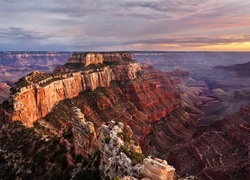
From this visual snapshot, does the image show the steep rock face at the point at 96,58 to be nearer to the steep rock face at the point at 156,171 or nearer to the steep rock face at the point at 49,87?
the steep rock face at the point at 49,87

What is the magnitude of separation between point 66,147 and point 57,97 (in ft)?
196

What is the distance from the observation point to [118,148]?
1336 inches

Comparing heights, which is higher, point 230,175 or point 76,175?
point 76,175

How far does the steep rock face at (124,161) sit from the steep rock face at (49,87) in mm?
43417

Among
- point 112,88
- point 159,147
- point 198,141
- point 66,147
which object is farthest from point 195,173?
point 112,88

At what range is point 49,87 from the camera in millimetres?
101062

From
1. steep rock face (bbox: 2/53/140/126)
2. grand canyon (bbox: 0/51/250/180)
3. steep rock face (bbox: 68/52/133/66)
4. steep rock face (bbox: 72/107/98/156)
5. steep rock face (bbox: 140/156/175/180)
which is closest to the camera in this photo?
steep rock face (bbox: 140/156/175/180)

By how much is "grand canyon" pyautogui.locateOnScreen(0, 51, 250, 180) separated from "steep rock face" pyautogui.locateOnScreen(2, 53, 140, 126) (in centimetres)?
33

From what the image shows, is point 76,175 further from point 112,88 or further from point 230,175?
point 112,88

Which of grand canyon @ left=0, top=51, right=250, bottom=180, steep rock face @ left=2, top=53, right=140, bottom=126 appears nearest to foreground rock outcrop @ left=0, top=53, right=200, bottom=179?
steep rock face @ left=2, top=53, right=140, bottom=126

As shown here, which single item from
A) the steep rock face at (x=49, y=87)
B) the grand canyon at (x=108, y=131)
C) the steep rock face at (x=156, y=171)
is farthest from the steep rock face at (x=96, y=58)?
the steep rock face at (x=156, y=171)

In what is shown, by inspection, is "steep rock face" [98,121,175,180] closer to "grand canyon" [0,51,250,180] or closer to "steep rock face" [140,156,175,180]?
"steep rock face" [140,156,175,180]

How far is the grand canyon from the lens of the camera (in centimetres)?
3850

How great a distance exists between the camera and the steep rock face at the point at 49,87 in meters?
80.4
